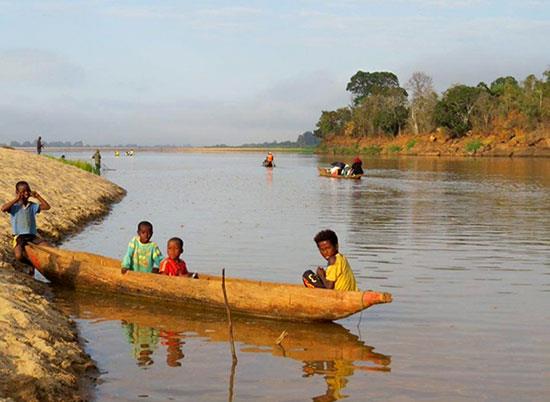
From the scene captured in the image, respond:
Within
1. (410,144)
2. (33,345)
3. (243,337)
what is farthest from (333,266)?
(410,144)

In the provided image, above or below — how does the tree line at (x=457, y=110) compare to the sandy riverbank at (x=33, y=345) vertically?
above

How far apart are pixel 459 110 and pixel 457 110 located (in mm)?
398

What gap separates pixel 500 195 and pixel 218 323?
2314cm

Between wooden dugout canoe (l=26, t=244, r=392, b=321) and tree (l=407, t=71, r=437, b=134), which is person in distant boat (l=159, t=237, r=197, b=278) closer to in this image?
wooden dugout canoe (l=26, t=244, r=392, b=321)

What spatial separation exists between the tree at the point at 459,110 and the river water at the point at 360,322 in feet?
218

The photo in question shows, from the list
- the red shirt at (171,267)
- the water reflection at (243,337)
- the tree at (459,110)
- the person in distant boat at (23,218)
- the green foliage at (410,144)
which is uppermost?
the tree at (459,110)

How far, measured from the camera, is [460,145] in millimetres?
87125

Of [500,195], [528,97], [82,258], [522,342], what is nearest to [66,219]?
[82,258]

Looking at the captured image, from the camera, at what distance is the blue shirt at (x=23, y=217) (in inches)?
493

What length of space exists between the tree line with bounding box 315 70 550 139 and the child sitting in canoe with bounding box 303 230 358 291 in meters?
74.9

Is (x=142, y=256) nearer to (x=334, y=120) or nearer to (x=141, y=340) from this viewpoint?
(x=141, y=340)

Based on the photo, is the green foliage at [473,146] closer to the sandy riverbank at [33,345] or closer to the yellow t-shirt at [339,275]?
the sandy riverbank at [33,345]

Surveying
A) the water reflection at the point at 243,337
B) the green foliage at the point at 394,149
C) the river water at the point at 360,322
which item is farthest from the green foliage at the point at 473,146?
the water reflection at the point at 243,337

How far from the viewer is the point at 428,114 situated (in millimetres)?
93688
